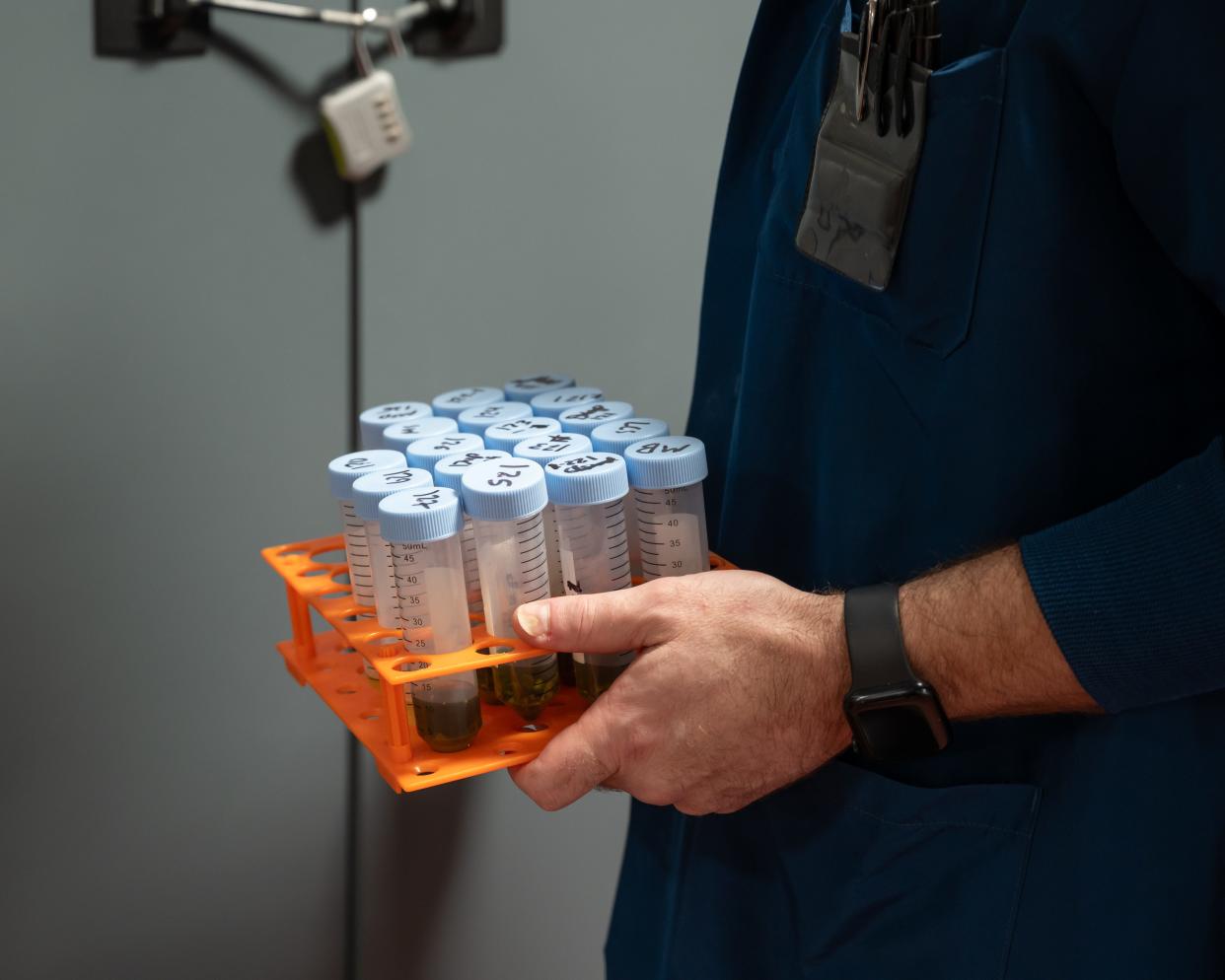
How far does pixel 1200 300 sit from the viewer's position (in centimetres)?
70

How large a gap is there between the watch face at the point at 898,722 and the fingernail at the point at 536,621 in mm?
198

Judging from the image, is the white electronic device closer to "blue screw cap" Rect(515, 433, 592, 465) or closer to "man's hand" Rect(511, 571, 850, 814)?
"blue screw cap" Rect(515, 433, 592, 465)

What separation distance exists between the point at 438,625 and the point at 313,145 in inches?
24.8

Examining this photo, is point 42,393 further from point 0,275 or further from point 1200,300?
point 1200,300

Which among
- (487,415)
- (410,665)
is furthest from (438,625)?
(487,415)

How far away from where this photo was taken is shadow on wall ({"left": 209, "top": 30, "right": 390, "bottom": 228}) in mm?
1139

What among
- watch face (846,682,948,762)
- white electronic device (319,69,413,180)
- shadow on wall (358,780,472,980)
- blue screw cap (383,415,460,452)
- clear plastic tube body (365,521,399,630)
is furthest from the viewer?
shadow on wall (358,780,472,980)

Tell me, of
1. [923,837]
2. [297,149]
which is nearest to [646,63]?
[297,149]

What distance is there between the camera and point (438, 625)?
785 mm

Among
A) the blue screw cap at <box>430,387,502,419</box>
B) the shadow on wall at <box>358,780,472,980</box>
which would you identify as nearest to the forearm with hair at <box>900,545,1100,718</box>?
the blue screw cap at <box>430,387,502,419</box>

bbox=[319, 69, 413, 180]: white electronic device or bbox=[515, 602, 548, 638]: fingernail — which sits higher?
bbox=[319, 69, 413, 180]: white electronic device

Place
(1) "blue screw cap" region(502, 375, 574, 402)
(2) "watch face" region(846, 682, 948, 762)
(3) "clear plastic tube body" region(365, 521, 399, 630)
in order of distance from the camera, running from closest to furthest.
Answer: (2) "watch face" region(846, 682, 948, 762)
(3) "clear plastic tube body" region(365, 521, 399, 630)
(1) "blue screw cap" region(502, 375, 574, 402)

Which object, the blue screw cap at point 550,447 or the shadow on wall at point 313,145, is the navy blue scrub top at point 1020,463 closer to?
the blue screw cap at point 550,447

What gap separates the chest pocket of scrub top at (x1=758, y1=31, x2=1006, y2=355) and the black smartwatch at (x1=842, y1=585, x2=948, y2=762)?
0.56 feet
